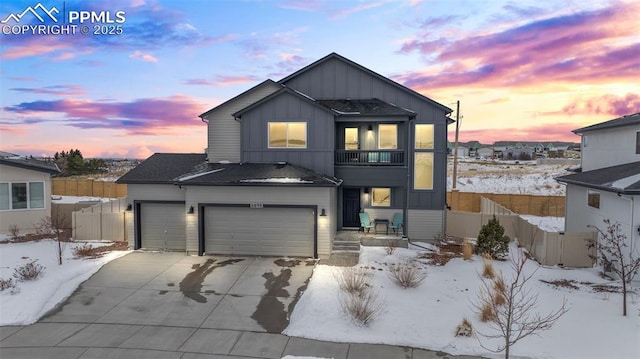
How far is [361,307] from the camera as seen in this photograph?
8.87 meters

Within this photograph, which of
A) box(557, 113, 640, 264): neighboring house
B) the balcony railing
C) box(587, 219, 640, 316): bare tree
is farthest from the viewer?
the balcony railing

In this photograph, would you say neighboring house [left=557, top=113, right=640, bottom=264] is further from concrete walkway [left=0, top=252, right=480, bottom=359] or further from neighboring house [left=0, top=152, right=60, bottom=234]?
neighboring house [left=0, top=152, right=60, bottom=234]

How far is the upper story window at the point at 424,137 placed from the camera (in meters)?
17.7

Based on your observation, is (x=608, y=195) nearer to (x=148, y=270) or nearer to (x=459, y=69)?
(x=459, y=69)

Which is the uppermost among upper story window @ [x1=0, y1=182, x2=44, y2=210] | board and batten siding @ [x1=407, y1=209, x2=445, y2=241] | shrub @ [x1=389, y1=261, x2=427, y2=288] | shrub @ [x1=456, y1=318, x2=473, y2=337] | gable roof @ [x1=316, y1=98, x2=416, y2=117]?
gable roof @ [x1=316, y1=98, x2=416, y2=117]

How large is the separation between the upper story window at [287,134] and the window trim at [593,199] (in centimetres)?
1244

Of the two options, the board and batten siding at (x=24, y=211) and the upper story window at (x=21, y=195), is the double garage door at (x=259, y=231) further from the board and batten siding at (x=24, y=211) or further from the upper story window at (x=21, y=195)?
the upper story window at (x=21, y=195)

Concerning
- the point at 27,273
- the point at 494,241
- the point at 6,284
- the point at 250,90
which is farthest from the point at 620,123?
the point at 6,284

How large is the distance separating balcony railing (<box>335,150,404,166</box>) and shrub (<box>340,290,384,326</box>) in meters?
7.81

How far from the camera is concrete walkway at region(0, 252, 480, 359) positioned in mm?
7715

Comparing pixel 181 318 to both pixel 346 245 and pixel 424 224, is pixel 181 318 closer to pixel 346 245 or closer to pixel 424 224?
pixel 346 245

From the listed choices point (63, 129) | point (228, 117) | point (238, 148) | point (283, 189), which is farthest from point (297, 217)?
point (63, 129)

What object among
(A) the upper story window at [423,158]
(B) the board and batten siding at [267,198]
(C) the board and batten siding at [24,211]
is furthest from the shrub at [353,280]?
(C) the board and batten siding at [24,211]

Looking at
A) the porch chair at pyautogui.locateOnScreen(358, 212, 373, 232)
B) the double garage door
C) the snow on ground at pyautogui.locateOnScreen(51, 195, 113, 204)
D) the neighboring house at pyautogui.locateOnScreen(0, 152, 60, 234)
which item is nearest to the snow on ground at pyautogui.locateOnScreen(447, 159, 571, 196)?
the porch chair at pyautogui.locateOnScreen(358, 212, 373, 232)
